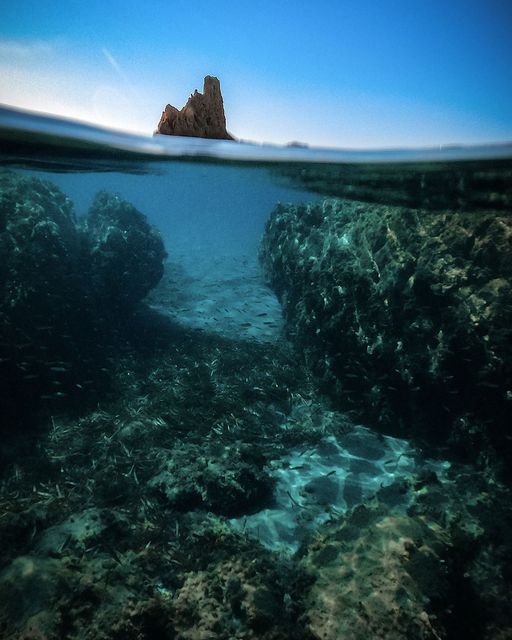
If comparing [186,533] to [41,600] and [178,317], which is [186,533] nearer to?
[41,600]

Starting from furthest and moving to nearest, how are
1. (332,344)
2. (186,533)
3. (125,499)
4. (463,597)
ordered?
Answer: (332,344), (125,499), (186,533), (463,597)

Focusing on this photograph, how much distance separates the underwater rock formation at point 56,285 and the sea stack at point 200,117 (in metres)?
5.62

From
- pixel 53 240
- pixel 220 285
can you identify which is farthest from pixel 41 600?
pixel 220 285

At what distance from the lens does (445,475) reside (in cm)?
962

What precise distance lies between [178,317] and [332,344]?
32.5 feet

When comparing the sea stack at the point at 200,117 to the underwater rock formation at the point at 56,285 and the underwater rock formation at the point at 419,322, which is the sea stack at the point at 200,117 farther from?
the underwater rock formation at the point at 419,322

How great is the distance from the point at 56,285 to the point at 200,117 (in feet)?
31.6

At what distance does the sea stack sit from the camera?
15.3 m

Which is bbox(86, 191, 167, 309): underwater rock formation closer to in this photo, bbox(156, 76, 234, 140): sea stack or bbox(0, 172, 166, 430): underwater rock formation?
bbox(0, 172, 166, 430): underwater rock formation

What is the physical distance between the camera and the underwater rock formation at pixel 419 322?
30.4ft

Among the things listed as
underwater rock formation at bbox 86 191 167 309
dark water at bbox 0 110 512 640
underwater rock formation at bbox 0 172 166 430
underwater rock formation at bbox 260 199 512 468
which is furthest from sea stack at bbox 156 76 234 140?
underwater rock formation at bbox 260 199 512 468

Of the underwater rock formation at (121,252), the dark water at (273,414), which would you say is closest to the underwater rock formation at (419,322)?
the dark water at (273,414)

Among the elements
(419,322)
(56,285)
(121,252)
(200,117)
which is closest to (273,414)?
(419,322)

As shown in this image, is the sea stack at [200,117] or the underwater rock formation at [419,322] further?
the sea stack at [200,117]
